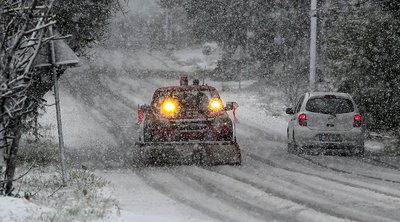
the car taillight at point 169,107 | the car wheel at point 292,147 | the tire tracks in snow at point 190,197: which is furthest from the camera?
the car wheel at point 292,147

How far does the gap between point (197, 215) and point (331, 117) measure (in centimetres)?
791

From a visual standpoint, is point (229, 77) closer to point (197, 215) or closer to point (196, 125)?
point (196, 125)

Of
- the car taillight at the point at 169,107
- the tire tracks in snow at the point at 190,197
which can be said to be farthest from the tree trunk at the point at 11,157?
the car taillight at the point at 169,107

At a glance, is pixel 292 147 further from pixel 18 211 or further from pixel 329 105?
pixel 18 211

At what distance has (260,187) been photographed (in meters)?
11.6

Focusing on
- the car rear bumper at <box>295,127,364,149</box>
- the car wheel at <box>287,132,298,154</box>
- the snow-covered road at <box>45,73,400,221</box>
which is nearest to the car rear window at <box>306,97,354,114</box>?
the car rear bumper at <box>295,127,364,149</box>

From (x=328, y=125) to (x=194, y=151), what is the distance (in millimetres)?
3743

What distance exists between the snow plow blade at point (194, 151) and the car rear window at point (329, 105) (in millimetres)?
3030

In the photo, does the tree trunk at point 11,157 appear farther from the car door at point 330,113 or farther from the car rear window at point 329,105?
the car rear window at point 329,105

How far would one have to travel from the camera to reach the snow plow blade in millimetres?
14516

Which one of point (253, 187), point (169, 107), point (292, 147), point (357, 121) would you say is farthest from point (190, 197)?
point (292, 147)

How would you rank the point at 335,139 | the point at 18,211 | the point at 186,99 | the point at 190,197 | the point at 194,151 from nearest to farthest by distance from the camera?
the point at 18,211, the point at 190,197, the point at 194,151, the point at 186,99, the point at 335,139

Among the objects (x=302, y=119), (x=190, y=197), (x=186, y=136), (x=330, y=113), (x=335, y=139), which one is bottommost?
(x=190, y=197)

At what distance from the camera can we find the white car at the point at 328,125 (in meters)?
16.1
